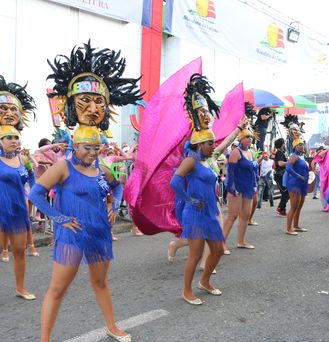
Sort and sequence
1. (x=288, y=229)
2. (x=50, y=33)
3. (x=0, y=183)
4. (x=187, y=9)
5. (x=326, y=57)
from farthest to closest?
(x=326, y=57)
(x=50, y=33)
(x=187, y=9)
(x=288, y=229)
(x=0, y=183)

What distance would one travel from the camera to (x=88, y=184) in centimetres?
315

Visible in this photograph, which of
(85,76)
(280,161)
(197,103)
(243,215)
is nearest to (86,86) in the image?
(85,76)

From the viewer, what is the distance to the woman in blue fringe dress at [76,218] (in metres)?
3.04

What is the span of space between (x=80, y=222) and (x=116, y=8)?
19.5 ft

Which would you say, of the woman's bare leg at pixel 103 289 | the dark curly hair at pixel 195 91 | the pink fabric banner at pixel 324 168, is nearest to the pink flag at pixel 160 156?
the dark curly hair at pixel 195 91

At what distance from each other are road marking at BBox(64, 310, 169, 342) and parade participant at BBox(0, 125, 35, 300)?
3.72ft

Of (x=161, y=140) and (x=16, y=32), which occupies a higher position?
(x=16, y=32)

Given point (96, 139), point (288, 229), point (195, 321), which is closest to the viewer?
point (96, 139)

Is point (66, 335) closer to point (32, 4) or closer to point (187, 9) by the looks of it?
point (187, 9)

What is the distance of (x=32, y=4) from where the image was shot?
1216 centimetres

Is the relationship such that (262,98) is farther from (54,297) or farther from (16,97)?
(54,297)

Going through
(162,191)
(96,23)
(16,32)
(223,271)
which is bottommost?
(223,271)

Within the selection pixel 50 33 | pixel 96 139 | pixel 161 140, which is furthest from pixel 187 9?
pixel 96 139

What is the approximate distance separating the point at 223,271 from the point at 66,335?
2.49 metres
